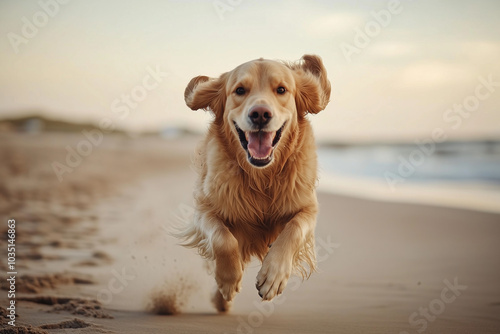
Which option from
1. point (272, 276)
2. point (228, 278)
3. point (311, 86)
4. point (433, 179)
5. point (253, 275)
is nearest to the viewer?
point (272, 276)

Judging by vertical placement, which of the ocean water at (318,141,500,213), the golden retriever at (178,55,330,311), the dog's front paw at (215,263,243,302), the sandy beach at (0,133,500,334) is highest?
the golden retriever at (178,55,330,311)

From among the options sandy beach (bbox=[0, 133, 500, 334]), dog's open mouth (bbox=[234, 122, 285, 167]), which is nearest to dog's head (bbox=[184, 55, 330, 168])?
dog's open mouth (bbox=[234, 122, 285, 167])

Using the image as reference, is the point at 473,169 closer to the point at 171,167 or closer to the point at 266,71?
the point at 171,167

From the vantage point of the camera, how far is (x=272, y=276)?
364 cm

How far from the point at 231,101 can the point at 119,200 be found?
23.8ft

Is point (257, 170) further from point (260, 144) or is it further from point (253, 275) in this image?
point (253, 275)

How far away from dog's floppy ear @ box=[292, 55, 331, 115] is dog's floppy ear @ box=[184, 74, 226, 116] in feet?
1.90

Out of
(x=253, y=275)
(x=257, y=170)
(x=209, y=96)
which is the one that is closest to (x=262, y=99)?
(x=257, y=170)

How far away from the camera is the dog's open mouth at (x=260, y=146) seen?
3.78m

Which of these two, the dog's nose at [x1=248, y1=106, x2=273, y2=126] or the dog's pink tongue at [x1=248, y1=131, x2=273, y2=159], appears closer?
the dog's nose at [x1=248, y1=106, x2=273, y2=126]

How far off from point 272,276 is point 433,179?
453 inches

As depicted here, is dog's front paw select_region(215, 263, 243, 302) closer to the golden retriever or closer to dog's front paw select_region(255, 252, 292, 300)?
the golden retriever

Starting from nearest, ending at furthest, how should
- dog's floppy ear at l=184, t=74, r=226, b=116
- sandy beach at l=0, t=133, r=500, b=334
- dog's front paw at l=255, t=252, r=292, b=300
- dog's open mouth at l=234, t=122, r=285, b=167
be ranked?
dog's front paw at l=255, t=252, r=292, b=300, dog's open mouth at l=234, t=122, r=285, b=167, sandy beach at l=0, t=133, r=500, b=334, dog's floppy ear at l=184, t=74, r=226, b=116

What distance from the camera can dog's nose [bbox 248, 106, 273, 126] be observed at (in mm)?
3711
